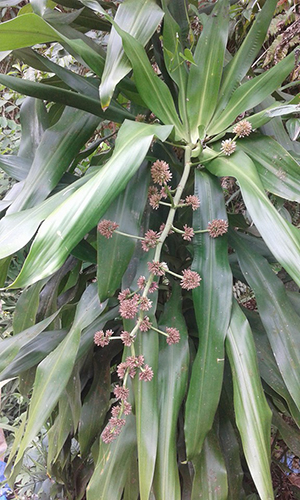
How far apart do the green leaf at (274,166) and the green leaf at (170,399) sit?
0.83ft

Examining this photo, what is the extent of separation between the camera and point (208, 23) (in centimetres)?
67

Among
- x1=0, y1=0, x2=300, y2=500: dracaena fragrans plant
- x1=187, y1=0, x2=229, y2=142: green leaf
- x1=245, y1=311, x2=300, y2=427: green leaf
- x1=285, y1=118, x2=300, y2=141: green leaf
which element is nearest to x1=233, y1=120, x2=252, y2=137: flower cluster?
x1=0, y1=0, x2=300, y2=500: dracaena fragrans plant

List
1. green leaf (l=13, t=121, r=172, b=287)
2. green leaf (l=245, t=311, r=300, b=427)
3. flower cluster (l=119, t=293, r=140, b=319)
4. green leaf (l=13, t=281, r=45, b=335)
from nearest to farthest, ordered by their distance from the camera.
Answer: green leaf (l=13, t=121, r=172, b=287)
flower cluster (l=119, t=293, r=140, b=319)
green leaf (l=245, t=311, r=300, b=427)
green leaf (l=13, t=281, r=45, b=335)

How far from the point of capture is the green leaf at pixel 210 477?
56 centimetres

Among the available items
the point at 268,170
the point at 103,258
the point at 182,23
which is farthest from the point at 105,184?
the point at 182,23

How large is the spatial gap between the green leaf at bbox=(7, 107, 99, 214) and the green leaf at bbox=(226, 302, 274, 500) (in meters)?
0.38

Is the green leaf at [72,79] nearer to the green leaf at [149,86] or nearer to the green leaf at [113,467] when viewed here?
the green leaf at [149,86]

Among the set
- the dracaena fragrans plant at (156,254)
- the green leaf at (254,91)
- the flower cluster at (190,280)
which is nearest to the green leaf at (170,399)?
the dracaena fragrans plant at (156,254)

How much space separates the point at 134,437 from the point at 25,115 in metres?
0.64

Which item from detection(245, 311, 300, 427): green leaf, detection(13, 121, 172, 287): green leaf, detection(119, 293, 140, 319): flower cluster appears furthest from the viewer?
detection(245, 311, 300, 427): green leaf

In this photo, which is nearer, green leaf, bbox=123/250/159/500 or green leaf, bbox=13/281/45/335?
green leaf, bbox=123/250/159/500

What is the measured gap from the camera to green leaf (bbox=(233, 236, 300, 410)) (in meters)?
0.53

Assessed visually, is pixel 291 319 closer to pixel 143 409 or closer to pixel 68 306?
pixel 143 409

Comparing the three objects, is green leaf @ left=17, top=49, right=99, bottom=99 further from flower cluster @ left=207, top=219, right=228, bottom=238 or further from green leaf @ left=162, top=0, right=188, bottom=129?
flower cluster @ left=207, top=219, right=228, bottom=238
